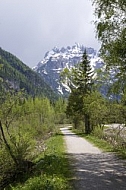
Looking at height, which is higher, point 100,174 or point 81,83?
point 81,83

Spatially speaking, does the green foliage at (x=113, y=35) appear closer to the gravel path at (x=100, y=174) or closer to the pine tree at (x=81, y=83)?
the gravel path at (x=100, y=174)

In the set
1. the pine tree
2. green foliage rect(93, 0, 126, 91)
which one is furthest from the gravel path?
the pine tree

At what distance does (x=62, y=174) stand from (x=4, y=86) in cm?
749

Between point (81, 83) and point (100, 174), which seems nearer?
point (100, 174)

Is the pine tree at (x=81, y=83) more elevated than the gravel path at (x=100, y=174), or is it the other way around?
the pine tree at (x=81, y=83)

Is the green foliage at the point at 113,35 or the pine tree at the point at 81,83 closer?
the green foliage at the point at 113,35

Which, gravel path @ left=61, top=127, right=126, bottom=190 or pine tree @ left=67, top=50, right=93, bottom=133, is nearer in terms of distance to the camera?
gravel path @ left=61, top=127, right=126, bottom=190

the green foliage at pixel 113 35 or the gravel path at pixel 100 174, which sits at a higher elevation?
the green foliage at pixel 113 35

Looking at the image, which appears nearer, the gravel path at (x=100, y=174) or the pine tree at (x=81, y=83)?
the gravel path at (x=100, y=174)

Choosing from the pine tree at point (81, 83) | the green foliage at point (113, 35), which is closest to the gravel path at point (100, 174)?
the green foliage at point (113, 35)

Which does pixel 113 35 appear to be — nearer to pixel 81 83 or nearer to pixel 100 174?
pixel 100 174

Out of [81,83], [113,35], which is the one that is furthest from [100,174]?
[81,83]

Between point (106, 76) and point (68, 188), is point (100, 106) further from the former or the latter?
point (68, 188)

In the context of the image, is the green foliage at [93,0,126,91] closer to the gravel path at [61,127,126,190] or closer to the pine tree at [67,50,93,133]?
the gravel path at [61,127,126,190]
